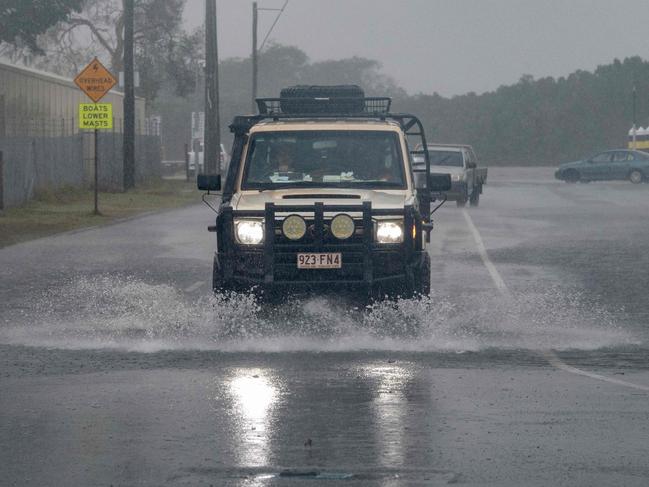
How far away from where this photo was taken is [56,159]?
4434 cm

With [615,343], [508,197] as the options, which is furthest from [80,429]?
[508,197]

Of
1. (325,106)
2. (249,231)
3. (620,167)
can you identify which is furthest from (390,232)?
(620,167)

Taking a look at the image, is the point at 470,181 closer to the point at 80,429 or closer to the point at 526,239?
the point at 526,239

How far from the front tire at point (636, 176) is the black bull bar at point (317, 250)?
166ft

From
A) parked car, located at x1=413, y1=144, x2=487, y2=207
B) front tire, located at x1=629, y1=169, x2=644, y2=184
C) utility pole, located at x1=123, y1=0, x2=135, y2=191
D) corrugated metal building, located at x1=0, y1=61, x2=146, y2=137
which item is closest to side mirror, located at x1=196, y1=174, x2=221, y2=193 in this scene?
parked car, located at x1=413, y1=144, x2=487, y2=207

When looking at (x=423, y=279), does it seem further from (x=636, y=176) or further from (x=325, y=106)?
(x=636, y=176)

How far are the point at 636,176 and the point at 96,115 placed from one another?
1337 inches

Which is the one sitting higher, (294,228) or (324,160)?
(324,160)

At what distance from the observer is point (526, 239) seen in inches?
1059

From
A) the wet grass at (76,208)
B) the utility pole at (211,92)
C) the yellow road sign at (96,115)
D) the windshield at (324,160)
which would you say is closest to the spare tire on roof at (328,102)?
the windshield at (324,160)

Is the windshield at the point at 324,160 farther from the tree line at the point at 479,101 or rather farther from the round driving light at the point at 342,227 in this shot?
the tree line at the point at 479,101

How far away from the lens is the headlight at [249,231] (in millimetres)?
13633

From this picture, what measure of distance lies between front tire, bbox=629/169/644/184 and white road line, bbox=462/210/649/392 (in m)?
30.9

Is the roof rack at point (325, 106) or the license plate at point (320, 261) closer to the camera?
the license plate at point (320, 261)
